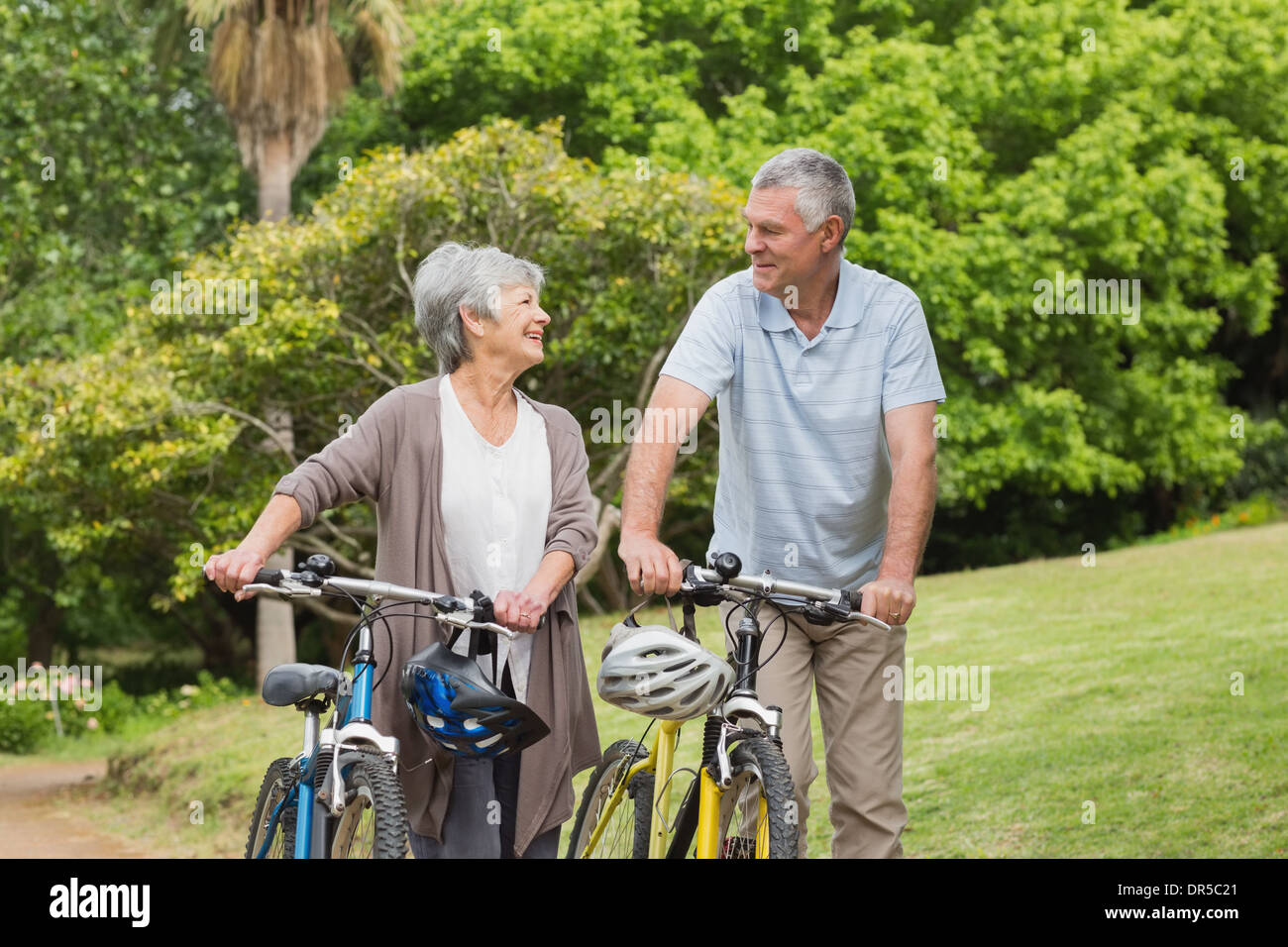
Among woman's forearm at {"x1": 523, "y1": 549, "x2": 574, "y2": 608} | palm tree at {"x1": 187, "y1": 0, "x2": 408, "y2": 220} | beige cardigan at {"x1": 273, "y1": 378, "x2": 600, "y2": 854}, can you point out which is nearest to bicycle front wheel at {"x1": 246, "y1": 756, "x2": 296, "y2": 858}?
beige cardigan at {"x1": 273, "y1": 378, "x2": 600, "y2": 854}

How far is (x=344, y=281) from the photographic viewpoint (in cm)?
1564

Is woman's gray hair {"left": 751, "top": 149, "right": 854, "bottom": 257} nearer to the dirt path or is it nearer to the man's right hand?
the man's right hand

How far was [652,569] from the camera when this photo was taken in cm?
344

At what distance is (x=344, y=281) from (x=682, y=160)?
629cm

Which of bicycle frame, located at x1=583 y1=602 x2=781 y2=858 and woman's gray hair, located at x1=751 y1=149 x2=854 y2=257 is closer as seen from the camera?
bicycle frame, located at x1=583 y1=602 x2=781 y2=858

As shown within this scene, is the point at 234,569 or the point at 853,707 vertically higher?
the point at 234,569

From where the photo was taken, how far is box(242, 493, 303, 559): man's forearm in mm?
3607

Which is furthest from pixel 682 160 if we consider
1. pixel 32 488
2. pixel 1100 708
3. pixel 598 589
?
pixel 1100 708

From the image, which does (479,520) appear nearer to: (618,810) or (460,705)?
(460,705)

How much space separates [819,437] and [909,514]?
348 millimetres

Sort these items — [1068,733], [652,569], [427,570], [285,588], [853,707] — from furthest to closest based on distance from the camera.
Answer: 1. [1068,733]
2. [853,707]
3. [427,570]
4. [285,588]
5. [652,569]

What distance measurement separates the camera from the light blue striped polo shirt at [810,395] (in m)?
4.05

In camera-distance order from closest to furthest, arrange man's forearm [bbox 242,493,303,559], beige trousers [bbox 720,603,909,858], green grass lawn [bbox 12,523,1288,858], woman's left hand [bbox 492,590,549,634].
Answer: man's forearm [bbox 242,493,303,559] → woman's left hand [bbox 492,590,549,634] → beige trousers [bbox 720,603,909,858] → green grass lawn [bbox 12,523,1288,858]

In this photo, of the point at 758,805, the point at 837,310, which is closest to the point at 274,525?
the point at 758,805
